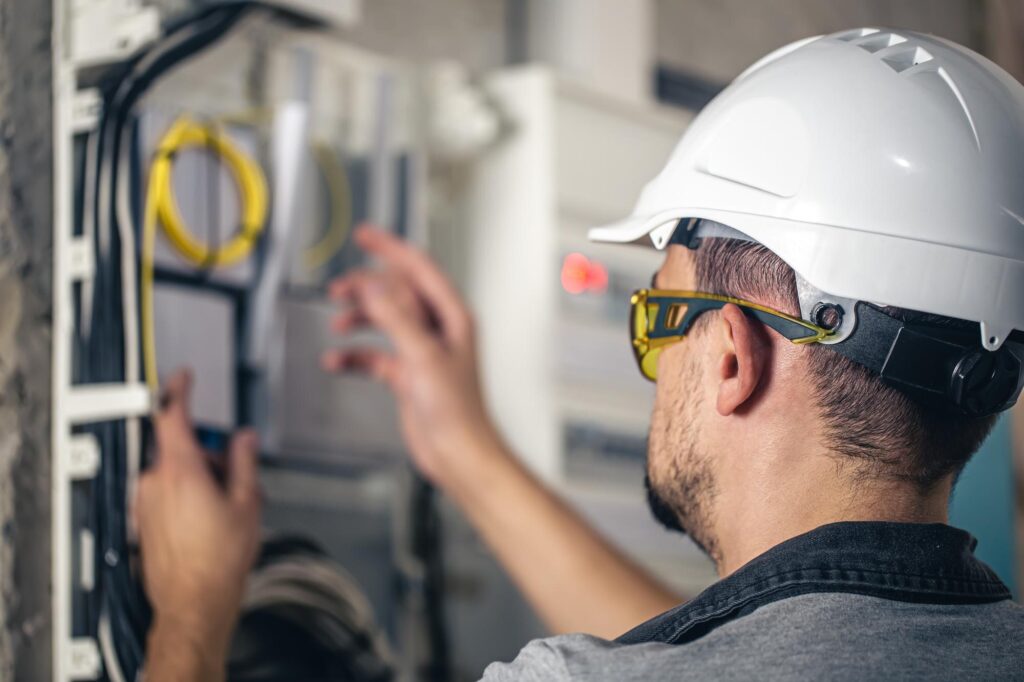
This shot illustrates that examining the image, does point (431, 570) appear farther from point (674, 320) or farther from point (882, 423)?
point (882, 423)

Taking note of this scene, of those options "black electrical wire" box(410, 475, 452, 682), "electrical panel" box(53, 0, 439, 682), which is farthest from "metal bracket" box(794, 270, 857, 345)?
"black electrical wire" box(410, 475, 452, 682)

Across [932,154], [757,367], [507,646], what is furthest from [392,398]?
[932,154]

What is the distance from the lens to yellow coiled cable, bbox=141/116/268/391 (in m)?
1.41

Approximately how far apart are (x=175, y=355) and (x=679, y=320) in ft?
2.09

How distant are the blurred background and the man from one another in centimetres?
54

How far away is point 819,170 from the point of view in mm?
983

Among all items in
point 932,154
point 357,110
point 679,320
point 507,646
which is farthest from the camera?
point 507,646

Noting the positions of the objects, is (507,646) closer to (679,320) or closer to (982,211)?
(679,320)

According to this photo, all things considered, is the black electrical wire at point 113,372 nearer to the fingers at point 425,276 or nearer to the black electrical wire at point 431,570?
the fingers at point 425,276

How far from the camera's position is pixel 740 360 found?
100 centimetres

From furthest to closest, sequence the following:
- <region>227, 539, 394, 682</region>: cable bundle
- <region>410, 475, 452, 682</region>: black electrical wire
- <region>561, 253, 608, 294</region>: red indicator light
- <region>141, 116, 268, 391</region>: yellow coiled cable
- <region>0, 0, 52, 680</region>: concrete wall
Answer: <region>561, 253, 608, 294</region>: red indicator light < <region>410, 475, 452, 682</region>: black electrical wire < <region>227, 539, 394, 682</region>: cable bundle < <region>141, 116, 268, 391</region>: yellow coiled cable < <region>0, 0, 52, 680</region>: concrete wall

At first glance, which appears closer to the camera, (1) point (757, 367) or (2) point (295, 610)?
(1) point (757, 367)

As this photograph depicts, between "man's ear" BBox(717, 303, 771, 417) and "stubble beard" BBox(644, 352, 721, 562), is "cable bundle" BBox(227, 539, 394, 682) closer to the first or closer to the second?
"stubble beard" BBox(644, 352, 721, 562)

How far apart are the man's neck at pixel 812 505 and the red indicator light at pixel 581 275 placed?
0.90m
